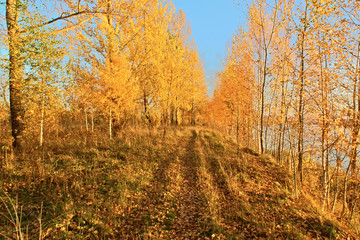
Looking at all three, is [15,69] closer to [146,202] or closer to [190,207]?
[146,202]

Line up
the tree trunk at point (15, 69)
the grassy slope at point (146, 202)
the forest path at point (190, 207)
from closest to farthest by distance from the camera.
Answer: the grassy slope at point (146, 202) → the forest path at point (190, 207) → the tree trunk at point (15, 69)

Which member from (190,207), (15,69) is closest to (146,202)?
(190,207)

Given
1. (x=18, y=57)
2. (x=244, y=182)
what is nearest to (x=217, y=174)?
(x=244, y=182)

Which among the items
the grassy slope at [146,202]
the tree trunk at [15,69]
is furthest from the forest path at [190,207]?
the tree trunk at [15,69]

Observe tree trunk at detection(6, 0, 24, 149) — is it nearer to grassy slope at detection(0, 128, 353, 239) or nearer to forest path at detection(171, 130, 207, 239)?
grassy slope at detection(0, 128, 353, 239)

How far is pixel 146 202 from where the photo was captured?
4.70 metres

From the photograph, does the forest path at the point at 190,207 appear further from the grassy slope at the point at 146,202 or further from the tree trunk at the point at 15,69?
the tree trunk at the point at 15,69

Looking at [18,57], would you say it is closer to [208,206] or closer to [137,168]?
[137,168]

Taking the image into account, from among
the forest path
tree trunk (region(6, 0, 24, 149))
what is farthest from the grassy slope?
tree trunk (region(6, 0, 24, 149))

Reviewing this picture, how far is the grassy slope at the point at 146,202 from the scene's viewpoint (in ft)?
11.3

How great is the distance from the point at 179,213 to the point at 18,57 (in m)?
6.64

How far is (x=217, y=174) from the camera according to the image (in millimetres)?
6930

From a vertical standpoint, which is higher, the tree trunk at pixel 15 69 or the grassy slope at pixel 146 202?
the tree trunk at pixel 15 69

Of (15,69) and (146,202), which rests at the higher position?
(15,69)
